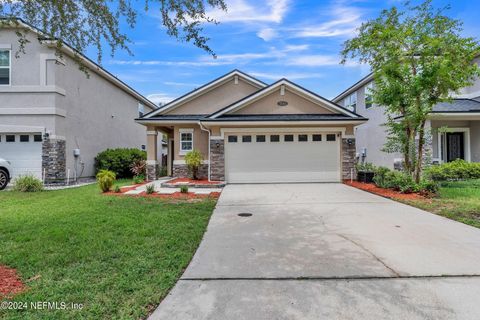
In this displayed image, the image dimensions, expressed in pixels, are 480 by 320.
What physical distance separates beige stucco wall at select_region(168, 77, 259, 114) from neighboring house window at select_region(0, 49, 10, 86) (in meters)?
7.76

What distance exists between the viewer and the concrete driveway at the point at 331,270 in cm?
288

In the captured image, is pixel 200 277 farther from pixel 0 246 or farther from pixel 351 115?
pixel 351 115

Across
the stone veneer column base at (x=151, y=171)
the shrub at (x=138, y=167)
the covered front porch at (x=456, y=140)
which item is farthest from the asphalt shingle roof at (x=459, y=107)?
the shrub at (x=138, y=167)

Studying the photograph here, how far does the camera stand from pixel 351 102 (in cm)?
2147

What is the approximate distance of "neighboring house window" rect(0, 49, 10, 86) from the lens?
43.2 ft

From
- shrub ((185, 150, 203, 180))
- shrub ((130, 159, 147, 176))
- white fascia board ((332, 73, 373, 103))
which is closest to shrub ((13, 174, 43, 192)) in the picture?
shrub ((130, 159, 147, 176))

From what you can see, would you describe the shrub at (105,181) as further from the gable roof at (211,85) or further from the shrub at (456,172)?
the shrub at (456,172)

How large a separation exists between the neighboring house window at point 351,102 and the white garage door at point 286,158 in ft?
28.9

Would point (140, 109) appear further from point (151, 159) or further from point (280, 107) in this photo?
point (280, 107)

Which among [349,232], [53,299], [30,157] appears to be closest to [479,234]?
[349,232]

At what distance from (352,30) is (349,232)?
33.2 ft

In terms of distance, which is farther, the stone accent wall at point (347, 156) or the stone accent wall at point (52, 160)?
the stone accent wall at point (347, 156)

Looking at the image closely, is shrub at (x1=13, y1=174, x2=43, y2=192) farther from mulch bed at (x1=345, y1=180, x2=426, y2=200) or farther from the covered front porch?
the covered front porch

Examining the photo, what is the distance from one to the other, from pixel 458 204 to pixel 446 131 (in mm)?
6047
